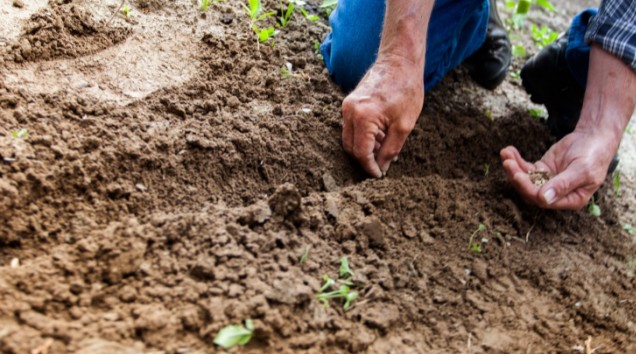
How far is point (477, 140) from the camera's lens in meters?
2.35

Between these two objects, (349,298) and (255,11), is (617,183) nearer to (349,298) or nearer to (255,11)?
(349,298)

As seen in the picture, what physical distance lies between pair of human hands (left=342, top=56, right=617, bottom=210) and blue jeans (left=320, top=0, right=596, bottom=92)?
347 millimetres

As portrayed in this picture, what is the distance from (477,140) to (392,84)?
692mm

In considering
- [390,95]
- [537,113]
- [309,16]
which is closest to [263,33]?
[309,16]

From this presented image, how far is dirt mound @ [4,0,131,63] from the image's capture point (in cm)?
187

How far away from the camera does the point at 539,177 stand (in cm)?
200

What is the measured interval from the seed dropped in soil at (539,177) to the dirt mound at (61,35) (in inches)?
63.6

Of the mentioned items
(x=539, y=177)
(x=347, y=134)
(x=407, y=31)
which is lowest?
(x=539, y=177)

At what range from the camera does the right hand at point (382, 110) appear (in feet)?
5.93

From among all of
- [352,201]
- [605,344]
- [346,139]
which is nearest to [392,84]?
[346,139]

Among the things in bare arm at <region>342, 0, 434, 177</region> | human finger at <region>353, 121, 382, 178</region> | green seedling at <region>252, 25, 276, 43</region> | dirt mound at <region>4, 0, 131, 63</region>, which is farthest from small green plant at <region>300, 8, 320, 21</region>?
human finger at <region>353, 121, 382, 178</region>

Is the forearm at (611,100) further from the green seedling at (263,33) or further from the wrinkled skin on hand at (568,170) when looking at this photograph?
the green seedling at (263,33)

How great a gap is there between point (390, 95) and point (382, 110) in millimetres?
62

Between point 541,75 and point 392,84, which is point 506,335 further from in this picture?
point 541,75
